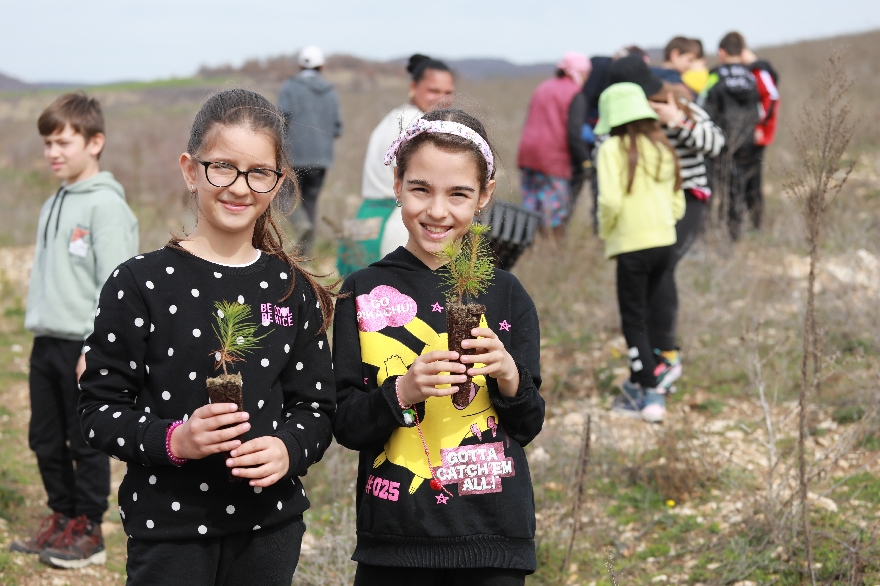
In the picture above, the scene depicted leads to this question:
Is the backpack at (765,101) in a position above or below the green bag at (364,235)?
above

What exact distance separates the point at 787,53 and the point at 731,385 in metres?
28.2

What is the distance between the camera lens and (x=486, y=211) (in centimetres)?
256

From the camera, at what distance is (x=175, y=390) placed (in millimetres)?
2082

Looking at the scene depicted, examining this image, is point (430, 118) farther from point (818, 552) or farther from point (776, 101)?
point (776, 101)

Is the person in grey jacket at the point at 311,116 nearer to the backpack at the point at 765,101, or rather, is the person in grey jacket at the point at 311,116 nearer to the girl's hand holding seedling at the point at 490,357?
the backpack at the point at 765,101

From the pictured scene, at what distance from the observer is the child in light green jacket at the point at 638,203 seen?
4895mm

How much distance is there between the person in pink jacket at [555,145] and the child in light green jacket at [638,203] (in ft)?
7.85

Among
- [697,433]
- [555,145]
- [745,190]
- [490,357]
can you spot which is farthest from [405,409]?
[745,190]

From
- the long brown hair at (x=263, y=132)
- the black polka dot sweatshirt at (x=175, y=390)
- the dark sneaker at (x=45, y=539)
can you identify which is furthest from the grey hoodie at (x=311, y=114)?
the black polka dot sweatshirt at (x=175, y=390)

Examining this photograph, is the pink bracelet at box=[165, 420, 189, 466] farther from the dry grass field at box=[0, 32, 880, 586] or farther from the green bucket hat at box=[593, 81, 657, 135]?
the green bucket hat at box=[593, 81, 657, 135]

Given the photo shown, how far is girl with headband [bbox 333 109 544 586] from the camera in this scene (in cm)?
213

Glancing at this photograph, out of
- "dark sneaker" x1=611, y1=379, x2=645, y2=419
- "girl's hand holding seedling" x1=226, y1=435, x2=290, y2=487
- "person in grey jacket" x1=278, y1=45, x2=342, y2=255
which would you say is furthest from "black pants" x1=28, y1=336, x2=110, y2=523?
"person in grey jacket" x1=278, y1=45, x2=342, y2=255

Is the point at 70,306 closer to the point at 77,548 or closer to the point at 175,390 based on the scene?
the point at 77,548

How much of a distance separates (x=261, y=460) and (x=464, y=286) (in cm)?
60
